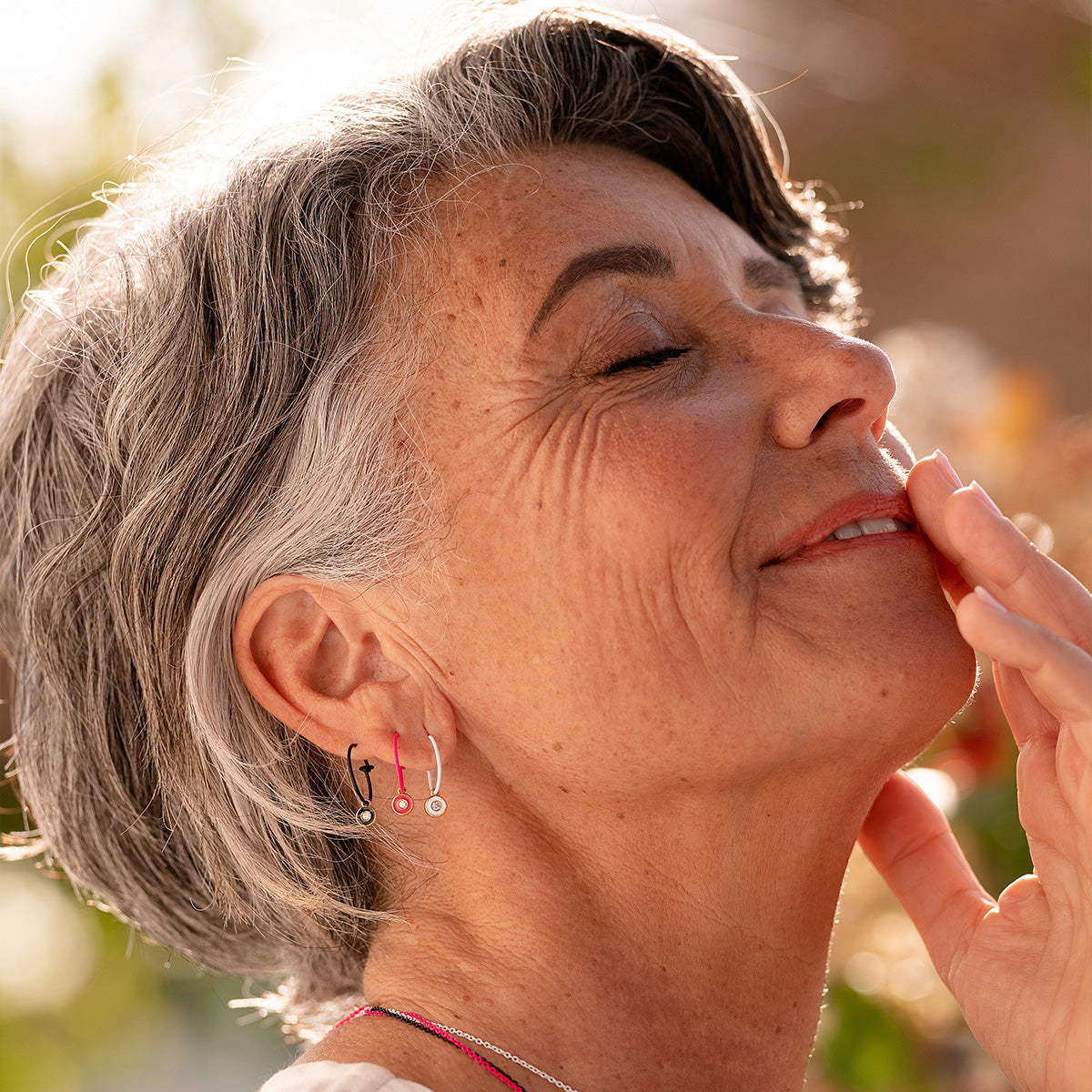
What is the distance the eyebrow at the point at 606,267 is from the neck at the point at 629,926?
60cm

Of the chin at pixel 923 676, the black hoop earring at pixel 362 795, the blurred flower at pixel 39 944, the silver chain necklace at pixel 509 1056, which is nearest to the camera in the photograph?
the chin at pixel 923 676

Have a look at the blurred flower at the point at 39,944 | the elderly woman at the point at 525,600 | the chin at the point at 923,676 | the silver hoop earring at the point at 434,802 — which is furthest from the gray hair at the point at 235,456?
the blurred flower at the point at 39,944

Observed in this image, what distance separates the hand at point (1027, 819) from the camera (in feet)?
3.72

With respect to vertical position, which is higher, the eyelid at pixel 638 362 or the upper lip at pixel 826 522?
the eyelid at pixel 638 362

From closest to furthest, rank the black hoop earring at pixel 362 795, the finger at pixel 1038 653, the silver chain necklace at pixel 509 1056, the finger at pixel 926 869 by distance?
1. the finger at pixel 1038 653
2. the silver chain necklace at pixel 509 1056
3. the black hoop earring at pixel 362 795
4. the finger at pixel 926 869

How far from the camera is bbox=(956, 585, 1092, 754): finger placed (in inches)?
41.7

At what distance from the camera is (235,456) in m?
1.36

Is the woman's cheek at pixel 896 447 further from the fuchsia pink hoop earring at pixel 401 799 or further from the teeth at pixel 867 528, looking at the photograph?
the fuchsia pink hoop earring at pixel 401 799

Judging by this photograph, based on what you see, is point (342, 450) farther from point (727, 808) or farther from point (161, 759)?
point (727, 808)

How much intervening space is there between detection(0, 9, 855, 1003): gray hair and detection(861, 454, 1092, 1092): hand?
63cm

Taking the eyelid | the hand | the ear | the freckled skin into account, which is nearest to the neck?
the freckled skin

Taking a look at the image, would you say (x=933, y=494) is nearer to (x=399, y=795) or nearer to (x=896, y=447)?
(x=896, y=447)

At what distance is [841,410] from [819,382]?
0.05 meters

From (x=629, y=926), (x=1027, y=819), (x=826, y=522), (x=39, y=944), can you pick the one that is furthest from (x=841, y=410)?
(x=39, y=944)
